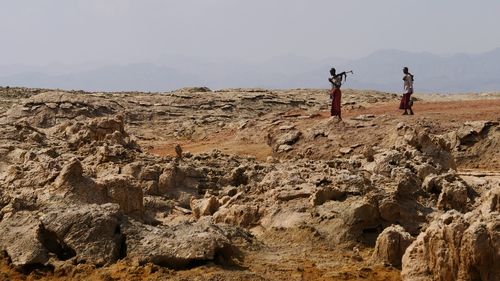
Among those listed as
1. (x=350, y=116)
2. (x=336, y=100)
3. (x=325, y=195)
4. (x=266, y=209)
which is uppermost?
(x=336, y=100)

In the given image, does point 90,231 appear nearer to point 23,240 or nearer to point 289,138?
point 23,240

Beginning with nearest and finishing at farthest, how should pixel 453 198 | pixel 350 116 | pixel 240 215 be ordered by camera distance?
pixel 240 215
pixel 453 198
pixel 350 116

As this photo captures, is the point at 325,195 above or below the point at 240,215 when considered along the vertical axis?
above

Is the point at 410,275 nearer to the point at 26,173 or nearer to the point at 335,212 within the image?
the point at 335,212

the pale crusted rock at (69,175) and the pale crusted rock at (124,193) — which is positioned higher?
the pale crusted rock at (69,175)

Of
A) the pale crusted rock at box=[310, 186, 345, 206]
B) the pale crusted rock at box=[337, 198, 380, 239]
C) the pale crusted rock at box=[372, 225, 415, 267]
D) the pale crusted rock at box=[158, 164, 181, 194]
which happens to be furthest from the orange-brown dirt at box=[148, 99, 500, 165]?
the pale crusted rock at box=[372, 225, 415, 267]

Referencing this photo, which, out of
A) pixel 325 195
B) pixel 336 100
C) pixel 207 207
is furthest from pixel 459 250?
pixel 336 100

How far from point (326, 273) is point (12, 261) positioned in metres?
3.45

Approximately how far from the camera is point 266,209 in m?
9.04

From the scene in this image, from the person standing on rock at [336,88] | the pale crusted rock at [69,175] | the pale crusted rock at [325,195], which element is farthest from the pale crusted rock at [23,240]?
the person standing on rock at [336,88]

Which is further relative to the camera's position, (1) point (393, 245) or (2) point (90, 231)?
(2) point (90, 231)

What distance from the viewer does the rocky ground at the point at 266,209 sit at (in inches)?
268

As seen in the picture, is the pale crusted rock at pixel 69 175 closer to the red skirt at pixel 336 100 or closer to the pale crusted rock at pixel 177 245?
the pale crusted rock at pixel 177 245

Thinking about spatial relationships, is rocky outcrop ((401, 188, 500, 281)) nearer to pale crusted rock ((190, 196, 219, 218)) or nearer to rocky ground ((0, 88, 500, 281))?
rocky ground ((0, 88, 500, 281))
